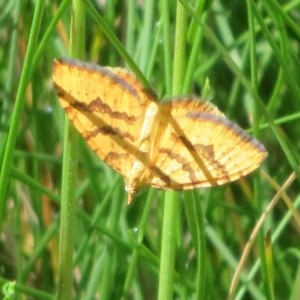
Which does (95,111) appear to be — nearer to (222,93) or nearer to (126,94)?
(126,94)

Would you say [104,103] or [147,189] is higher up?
[104,103]

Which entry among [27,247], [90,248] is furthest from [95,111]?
[27,247]

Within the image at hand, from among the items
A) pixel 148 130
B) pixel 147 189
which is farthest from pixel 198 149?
pixel 147 189

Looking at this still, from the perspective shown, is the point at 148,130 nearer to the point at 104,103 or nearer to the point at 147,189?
the point at 104,103
